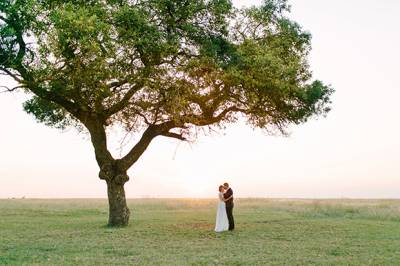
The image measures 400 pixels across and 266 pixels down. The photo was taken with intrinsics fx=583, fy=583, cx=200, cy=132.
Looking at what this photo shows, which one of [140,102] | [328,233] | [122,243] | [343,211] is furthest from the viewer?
[343,211]

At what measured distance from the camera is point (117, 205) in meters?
37.9

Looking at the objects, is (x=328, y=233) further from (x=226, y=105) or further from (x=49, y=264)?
(x=49, y=264)

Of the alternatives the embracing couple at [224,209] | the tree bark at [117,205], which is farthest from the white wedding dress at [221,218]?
the tree bark at [117,205]

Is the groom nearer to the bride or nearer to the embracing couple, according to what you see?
the embracing couple

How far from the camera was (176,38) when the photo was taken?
33.9 meters

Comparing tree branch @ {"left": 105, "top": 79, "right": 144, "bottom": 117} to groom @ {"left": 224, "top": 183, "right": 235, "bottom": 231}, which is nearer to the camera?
groom @ {"left": 224, "top": 183, "right": 235, "bottom": 231}

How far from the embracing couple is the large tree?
17.4 feet

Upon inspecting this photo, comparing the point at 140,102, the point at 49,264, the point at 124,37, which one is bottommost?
the point at 49,264

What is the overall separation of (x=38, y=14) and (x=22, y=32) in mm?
1785

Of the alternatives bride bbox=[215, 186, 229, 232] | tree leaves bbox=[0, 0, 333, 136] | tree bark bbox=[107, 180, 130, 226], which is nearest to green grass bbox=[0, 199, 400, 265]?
bride bbox=[215, 186, 229, 232]

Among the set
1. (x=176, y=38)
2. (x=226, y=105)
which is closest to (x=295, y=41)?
(x=226, y=105)

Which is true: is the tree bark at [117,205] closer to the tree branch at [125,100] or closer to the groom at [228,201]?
the tree branch at [125,100]

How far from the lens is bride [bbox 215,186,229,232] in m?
34.7

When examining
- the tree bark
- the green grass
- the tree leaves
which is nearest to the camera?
the green grass
